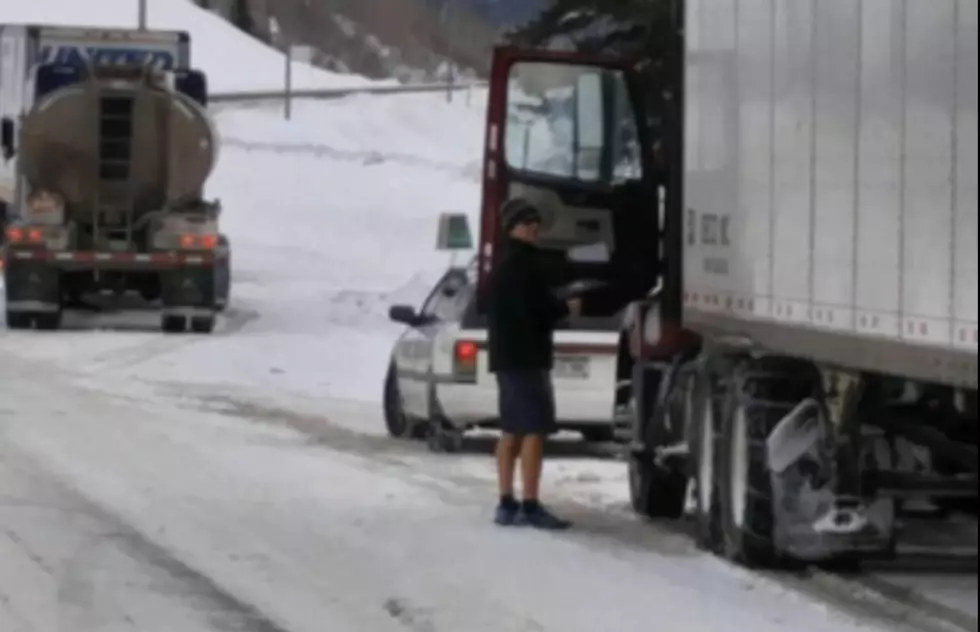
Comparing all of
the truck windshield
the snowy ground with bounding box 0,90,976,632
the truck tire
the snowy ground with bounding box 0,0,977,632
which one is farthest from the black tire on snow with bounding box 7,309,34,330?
the truck windshield

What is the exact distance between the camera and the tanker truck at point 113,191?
113 feet

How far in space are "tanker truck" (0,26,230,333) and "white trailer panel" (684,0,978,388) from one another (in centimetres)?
2044

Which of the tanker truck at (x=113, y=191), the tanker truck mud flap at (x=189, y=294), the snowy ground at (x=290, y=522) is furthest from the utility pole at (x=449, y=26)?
the snowy ground at (x=290, y=522)

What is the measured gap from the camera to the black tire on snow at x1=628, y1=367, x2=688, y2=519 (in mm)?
15781

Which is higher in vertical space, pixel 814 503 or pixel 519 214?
pixel 519 214

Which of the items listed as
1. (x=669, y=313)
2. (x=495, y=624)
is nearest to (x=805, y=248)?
(x=495, y=624)

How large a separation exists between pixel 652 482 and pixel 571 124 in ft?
8.18

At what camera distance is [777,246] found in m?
12.8

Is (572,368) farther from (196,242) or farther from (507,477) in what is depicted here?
(196,242)

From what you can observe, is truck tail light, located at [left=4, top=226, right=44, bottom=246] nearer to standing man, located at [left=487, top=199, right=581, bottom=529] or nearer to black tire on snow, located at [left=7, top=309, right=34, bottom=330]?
black tire on snow, located at [left=7, top=309, right=34, bottom=330]

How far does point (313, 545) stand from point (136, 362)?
1619cm

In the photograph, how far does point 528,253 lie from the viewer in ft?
48.6

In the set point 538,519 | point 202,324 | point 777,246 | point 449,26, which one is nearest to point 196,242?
point 202,324

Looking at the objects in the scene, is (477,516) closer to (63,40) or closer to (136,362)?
(136,362)
